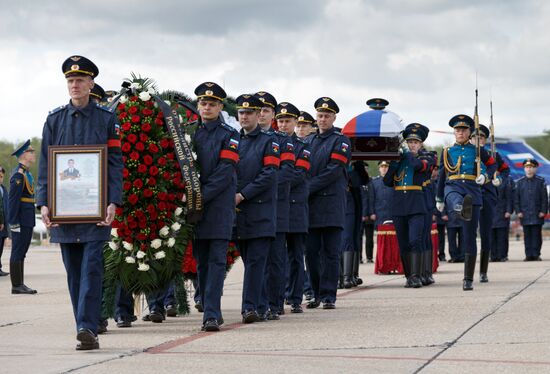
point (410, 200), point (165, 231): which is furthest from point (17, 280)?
point (165, 231)

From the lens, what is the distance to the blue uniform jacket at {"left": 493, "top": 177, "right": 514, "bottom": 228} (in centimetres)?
2667

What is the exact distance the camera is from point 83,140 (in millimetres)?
8969

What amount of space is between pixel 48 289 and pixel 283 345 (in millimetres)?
9224

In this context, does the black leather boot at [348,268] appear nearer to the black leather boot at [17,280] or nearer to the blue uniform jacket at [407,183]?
the blue uniform jacket at [407,183]

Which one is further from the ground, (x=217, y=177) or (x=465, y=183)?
(x=465, y=183)

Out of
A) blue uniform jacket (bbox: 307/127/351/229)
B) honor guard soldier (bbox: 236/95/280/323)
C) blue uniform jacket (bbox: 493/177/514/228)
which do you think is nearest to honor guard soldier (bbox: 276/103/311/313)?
blue uniform jacket (bbox: 307/127/351/229)

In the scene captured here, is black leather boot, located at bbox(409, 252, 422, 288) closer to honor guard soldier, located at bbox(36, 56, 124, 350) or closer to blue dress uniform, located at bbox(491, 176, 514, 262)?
honor guard soldier, located at bbox(36, 56, 124, 350)

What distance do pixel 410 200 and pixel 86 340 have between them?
7.76 meters

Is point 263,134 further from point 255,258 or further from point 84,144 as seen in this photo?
point 84,144

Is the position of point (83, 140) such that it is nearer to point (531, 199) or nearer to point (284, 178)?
point (284, 178)

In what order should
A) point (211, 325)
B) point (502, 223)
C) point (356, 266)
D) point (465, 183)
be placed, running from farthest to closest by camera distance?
point (502, 223)
point (356, 266)
point (465, 183)
point (211, 325)

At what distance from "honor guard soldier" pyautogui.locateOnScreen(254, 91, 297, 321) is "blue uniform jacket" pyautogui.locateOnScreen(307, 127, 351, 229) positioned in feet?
2.45

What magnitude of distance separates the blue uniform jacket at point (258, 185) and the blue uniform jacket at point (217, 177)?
635 mm

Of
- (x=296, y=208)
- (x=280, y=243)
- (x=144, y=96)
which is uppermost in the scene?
(x=144, y=96)
